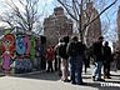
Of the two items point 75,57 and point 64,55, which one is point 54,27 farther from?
point 75,57

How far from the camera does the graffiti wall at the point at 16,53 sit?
63.8ft

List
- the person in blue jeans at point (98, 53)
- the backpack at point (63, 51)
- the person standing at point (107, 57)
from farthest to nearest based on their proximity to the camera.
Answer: the person standing at point (107, 57), the backpack at point (63, 51), the person in blue jeans at point (98, 53)

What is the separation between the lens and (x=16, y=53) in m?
19.5

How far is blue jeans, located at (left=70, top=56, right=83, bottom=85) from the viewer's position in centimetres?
1400

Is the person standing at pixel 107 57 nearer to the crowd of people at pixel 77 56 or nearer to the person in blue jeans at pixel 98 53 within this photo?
the crowd of people at pixel 77 56

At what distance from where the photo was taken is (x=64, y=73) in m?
15.0

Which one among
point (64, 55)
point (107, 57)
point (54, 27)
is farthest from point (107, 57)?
point (54, 27)

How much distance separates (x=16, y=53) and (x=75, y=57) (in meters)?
6.29

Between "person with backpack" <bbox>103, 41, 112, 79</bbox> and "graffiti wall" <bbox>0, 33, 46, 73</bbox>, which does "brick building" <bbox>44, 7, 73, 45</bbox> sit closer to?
"graffiti wall" <bbox>0, 33, 46, 73</bbox>

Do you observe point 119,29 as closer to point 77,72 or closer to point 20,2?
point 20,2

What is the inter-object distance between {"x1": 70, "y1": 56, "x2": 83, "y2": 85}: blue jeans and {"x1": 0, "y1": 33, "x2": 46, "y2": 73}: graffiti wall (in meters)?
5.88

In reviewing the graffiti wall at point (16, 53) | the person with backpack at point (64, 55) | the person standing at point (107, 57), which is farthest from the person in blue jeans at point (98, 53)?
the graffiti wall at point (16, 53)

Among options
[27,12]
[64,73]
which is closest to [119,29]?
[27,12]

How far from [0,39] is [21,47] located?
1.43 meters
